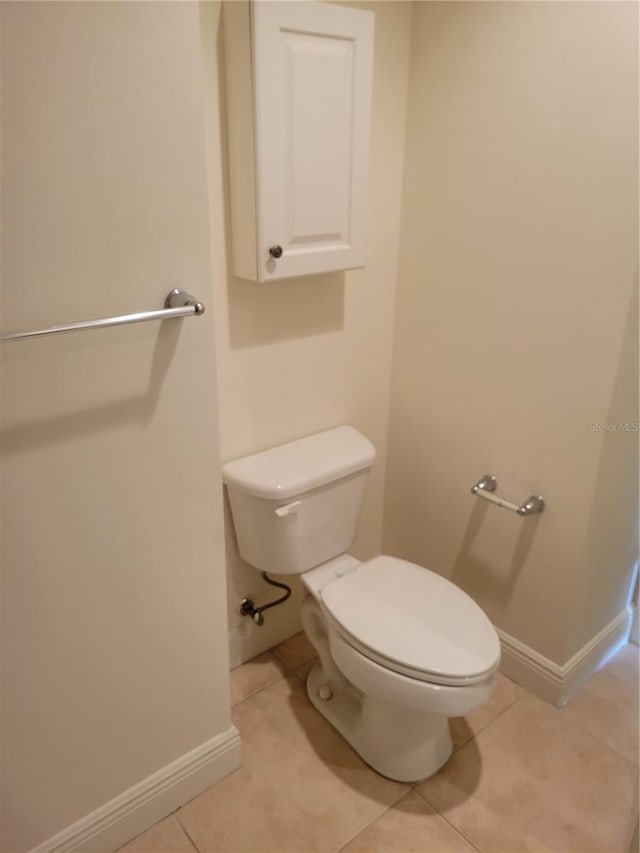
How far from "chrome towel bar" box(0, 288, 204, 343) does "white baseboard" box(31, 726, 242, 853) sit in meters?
1.04

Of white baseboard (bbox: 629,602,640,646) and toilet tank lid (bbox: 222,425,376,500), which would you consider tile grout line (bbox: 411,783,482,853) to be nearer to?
toilet tank lid (bbox: 222,425,376,500)

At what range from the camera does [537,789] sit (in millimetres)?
1614

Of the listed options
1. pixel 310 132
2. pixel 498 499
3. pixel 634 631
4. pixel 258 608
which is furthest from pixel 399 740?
pixel 310 132

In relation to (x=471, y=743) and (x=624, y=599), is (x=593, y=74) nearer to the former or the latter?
(x=624, y=599)

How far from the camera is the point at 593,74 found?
1.36 m

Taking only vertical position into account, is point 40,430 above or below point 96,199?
below

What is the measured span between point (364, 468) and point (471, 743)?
0.77 m

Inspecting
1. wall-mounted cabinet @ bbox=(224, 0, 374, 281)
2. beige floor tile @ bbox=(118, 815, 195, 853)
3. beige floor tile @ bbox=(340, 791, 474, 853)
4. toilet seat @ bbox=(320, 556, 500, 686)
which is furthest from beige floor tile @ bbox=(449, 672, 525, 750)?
wall-mounted cabinet @ bbox=(224, 0, 374, 281)

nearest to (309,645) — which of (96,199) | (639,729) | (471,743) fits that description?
(471,743)

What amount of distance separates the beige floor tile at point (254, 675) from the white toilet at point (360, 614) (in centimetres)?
12

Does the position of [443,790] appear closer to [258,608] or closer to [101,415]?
[258,608]

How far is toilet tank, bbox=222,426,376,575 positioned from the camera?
1629 millimetres

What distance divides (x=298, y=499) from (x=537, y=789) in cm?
91

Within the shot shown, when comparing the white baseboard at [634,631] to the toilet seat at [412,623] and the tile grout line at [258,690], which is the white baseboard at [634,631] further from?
the tile grout line at [258,690]
